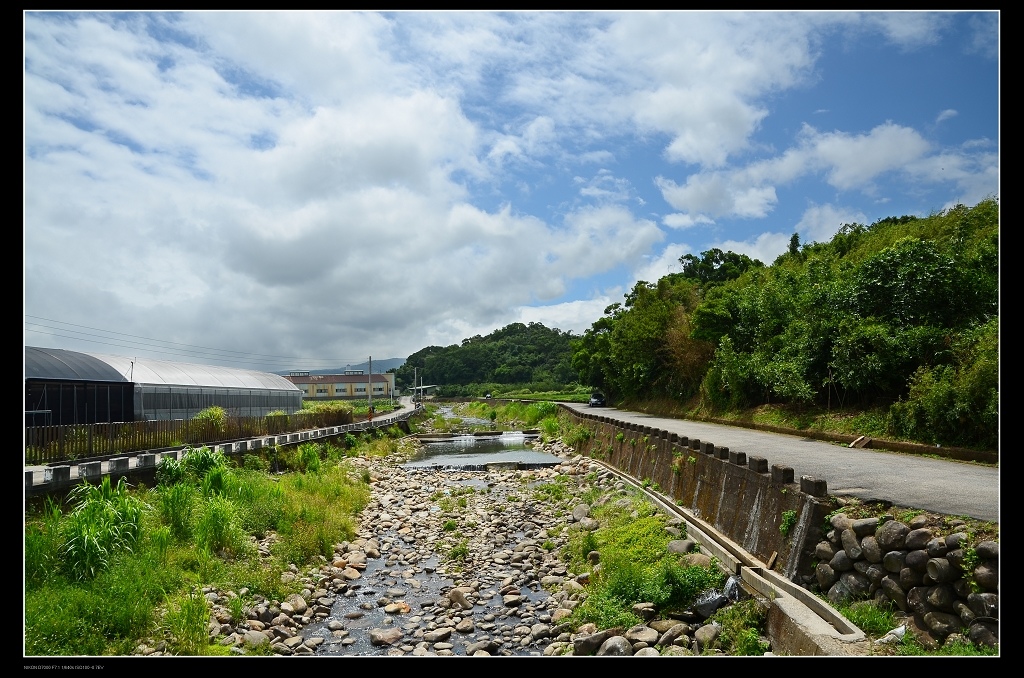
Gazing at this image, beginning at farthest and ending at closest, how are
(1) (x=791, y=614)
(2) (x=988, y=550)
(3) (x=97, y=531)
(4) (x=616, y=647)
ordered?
1. (3) (x=97, y=531)
2. (4) (x=616, y=647)
3. (1) (x=791, y=614)
4. (2) (x=988, y=550)

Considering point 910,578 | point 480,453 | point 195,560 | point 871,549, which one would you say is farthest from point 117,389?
point 910,578

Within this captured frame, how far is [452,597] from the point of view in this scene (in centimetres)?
1020

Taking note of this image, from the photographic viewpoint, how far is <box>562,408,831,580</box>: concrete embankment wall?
7.54m

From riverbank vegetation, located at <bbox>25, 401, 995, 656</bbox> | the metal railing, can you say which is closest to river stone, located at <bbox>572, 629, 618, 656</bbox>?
riverbank vegetation, located at <bbox>25, 401, 995, 656</bbox>

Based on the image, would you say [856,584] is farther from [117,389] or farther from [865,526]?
[117,389]

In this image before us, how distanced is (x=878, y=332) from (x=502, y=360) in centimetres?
9947

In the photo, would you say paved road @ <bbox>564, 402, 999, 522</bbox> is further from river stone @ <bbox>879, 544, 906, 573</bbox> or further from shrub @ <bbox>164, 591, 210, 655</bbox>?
shrub @ <bbox>164, 591, 210, 655</bbox>

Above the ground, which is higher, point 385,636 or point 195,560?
point 195,560

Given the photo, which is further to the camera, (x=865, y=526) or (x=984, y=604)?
(x=865, y=526)

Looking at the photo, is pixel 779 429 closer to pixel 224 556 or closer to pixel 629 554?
pixel 629 554

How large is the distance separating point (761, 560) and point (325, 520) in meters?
A: 9.68

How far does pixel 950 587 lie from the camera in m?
5.53

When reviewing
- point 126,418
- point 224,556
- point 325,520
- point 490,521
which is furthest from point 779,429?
point 126,418
